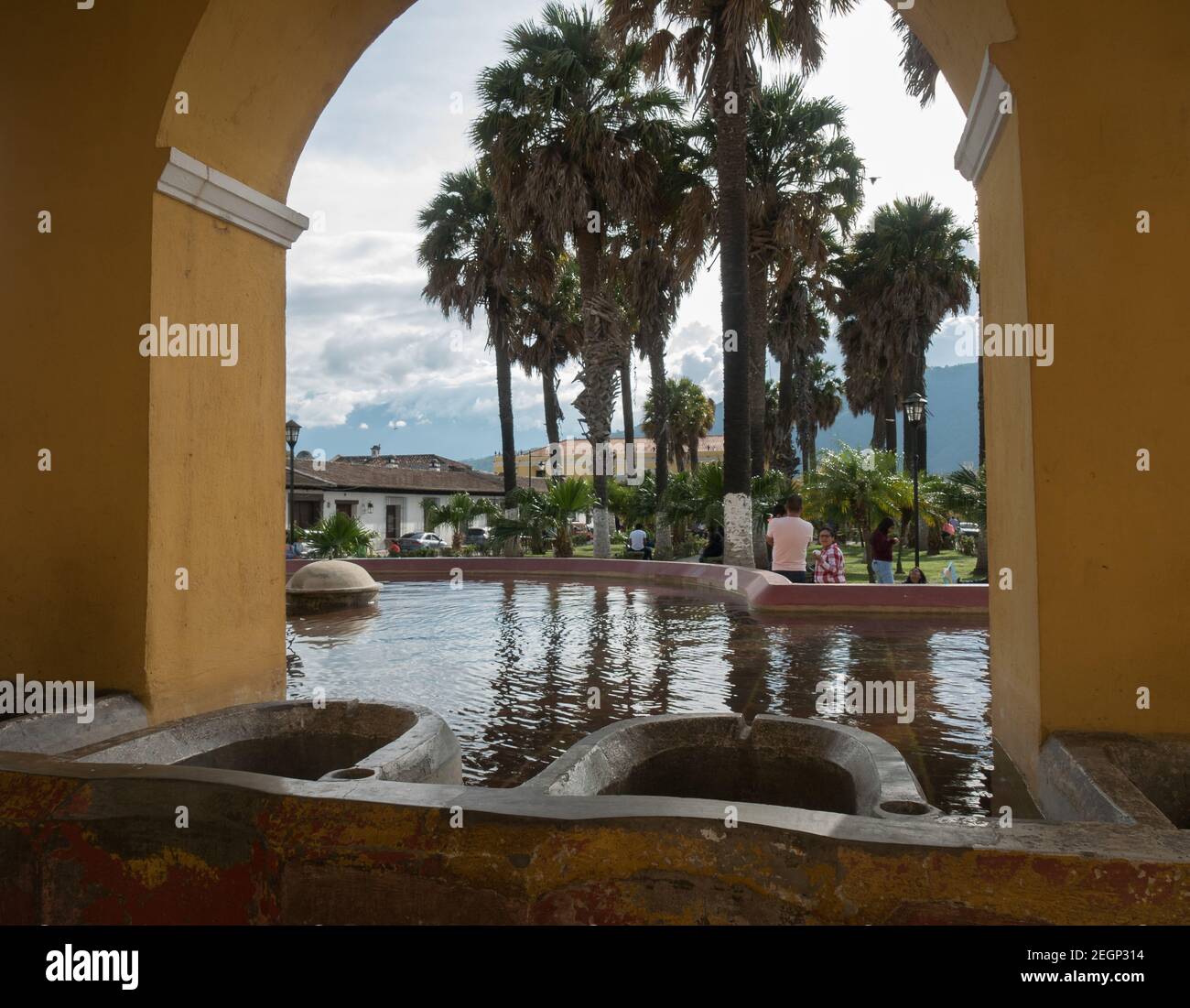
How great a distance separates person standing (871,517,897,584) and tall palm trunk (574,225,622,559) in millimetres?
9959

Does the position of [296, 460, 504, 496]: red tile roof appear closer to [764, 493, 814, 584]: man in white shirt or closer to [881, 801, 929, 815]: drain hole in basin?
[764, 493, 814, 584]: man in white shirt

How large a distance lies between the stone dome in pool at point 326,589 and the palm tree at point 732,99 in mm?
6346

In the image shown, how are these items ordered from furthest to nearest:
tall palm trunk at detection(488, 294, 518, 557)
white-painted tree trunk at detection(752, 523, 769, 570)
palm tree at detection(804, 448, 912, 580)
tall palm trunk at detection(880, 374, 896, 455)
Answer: tall palm trunk at detection(880, 374, 896, 455), tall palm trunk at detection(488, 294, 518, 557), white-painted tree trunk at detection(752, 523, 769, 570), palm tree at detection(804, 448, 912, 580)

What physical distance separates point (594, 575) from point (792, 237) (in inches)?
343

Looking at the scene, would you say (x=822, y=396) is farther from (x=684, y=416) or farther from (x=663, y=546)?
(x=663, y=546)

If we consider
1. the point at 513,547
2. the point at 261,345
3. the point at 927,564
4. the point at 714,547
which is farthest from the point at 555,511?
the point at 261,345

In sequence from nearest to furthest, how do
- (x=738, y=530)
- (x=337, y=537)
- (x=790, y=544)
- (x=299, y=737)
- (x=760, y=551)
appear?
(x=299, y=737) < (x=790, y=544) < (x=738, y=530) < (x=760, y=551) < (x=337, y=537)

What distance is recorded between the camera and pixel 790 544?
38.8ft

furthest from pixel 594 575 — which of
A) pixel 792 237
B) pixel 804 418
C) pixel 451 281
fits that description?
pixel 804 418

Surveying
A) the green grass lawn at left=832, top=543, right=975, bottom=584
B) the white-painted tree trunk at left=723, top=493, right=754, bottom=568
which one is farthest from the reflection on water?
the green grass lawn at left=832, top=543, right=975, bottom=584

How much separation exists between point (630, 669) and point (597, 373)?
54.5 feet

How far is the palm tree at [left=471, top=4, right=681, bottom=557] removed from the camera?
19797mm

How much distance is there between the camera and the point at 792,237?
63.6ft
